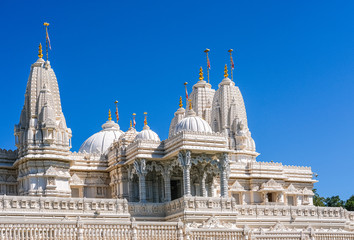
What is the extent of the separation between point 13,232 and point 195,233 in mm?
6703

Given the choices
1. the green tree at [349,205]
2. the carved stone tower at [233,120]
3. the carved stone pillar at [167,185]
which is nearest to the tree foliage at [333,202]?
the green tree at [349,205]

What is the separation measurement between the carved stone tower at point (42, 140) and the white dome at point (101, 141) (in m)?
4.37

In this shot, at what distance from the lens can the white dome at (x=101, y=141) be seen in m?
42.3

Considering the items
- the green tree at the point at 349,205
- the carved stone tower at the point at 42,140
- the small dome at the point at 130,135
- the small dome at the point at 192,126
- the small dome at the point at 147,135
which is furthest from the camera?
the green tree at the point at 349,205

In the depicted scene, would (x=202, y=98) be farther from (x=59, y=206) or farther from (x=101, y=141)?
(x=59, y=206)

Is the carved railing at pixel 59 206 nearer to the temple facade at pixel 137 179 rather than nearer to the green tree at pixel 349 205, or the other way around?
the temple facade at pixel 137 179

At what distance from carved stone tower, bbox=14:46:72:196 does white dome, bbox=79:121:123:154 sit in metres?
4.37

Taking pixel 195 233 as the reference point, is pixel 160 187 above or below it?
above

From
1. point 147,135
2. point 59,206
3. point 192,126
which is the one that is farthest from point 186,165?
point 59,206

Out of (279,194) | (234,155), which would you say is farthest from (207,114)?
(279,194)

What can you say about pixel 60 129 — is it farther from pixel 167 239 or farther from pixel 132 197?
pixel 167 239

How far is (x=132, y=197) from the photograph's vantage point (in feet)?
121

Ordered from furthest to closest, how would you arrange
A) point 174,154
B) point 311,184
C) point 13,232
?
point 311,184 < point 174,154 < point 13,232

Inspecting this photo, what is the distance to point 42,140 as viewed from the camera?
117ft
